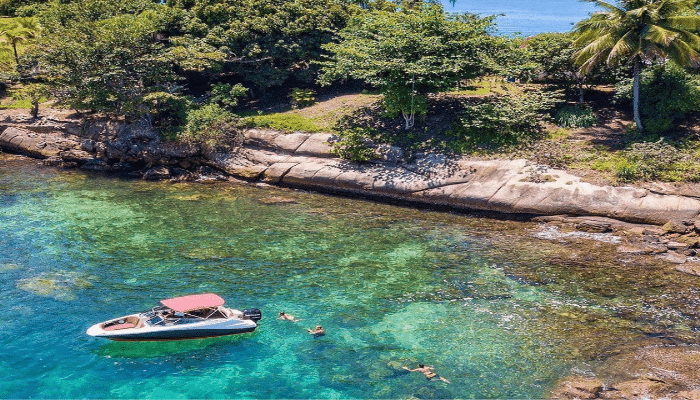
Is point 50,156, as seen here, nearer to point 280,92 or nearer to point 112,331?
point 280,92

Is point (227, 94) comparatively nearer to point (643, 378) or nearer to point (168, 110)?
point (168, 110)

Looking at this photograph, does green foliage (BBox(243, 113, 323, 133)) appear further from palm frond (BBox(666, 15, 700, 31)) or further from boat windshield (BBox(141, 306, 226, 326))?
palm frond (BBox(666, 15, 700, 31))

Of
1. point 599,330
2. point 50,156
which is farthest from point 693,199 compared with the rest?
point 50,156

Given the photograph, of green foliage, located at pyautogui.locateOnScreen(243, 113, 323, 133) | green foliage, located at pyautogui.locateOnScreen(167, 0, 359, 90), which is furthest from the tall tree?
green foliage, located at pyautogui.locateOnScreen(167, 0, 359, 90)

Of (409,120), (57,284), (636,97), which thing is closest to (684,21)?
(636,97)

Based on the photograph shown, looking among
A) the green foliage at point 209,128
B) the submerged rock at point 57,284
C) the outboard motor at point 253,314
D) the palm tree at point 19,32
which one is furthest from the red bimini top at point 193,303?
the palm tree at point 19,32

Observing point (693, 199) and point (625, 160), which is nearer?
point (693, 199)
